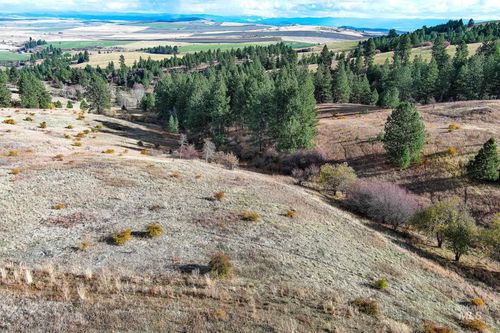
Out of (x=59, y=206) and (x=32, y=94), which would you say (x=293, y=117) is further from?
(x=32, y=94)

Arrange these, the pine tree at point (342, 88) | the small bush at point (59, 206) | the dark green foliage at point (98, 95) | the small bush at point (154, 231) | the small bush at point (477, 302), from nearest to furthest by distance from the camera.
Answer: the small bush at point (477, 302)
the small bush at point (154, 231)
the small bush at point (59, 206)
the pine tree at point (342, 88)
the dark green foliage at point (98, 95)

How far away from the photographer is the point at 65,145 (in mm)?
61281

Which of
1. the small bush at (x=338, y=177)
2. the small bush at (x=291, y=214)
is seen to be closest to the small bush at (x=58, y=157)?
the small bush at (x=291, y=214)

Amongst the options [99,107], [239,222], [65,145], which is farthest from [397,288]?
[99,107]

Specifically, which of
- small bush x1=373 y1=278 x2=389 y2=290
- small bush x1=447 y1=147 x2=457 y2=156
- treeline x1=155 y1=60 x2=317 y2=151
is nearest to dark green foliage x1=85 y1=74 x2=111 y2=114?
treeline x1=155 y1=60 x2=317 y2=151

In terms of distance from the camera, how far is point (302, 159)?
68.7 m

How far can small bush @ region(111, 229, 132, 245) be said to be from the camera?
28641 mm

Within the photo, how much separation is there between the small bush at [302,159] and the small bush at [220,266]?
43.4 m

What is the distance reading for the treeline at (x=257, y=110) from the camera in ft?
231

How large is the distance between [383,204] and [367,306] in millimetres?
23598

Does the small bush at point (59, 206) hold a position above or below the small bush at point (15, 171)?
below

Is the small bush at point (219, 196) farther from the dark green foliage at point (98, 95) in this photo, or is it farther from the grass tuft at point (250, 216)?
the dark green foliage at point (98, 95)

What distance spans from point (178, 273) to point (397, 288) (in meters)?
16.8

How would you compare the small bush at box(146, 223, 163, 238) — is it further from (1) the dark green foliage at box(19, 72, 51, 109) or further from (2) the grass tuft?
(1) the dark green foliage at box(19, 72, 51, 109)
